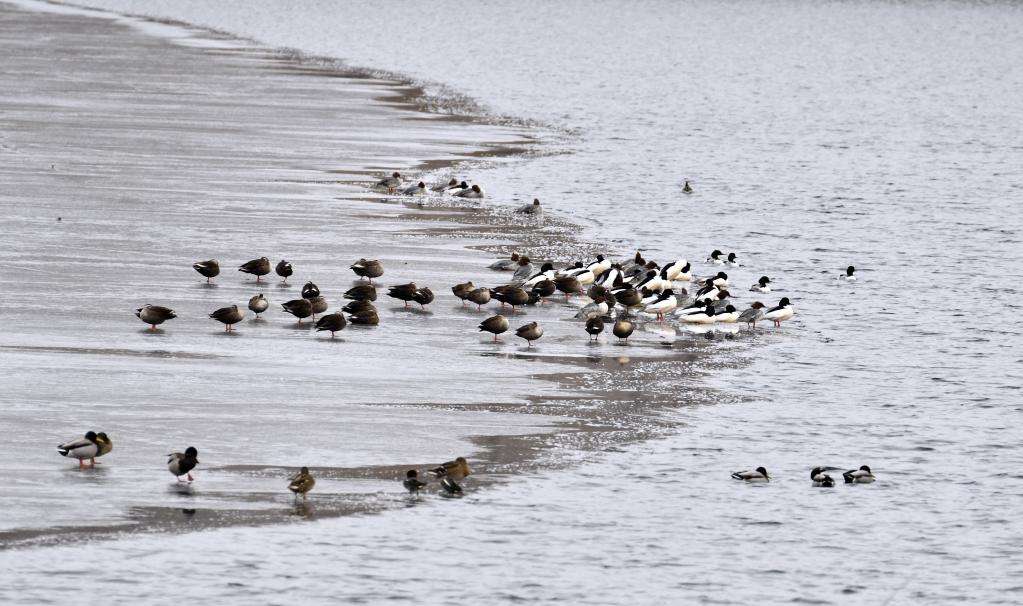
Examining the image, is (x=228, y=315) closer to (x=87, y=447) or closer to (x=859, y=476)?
(x=87, y=447)

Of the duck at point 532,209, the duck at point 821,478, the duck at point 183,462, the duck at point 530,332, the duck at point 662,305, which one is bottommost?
the duck at point 821,478

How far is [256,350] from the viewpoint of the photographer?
19656mm

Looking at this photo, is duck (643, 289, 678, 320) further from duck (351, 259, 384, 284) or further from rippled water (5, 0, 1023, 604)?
duck (351, 259, 384, 284)

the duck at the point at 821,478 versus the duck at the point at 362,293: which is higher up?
the duck at the point at 362,293

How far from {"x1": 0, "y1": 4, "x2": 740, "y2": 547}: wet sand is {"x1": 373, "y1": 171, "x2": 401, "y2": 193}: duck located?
0.62 metres

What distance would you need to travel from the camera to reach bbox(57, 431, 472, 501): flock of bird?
14.4 meters

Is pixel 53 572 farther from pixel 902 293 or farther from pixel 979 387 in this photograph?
pixel 902 293

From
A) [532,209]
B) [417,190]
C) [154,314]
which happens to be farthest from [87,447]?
[417,190]

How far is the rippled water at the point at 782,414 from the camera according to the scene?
1307 cm

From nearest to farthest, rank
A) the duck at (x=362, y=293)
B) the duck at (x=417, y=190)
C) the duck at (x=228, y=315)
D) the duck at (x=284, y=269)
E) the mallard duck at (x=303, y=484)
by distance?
the mallard duck at (x=303, y=484) → the duck at (x=228, y=315) → the duck at (x=362, y=293) → the duck at (x=284, y=269) → the duck at (x=417, y=190)

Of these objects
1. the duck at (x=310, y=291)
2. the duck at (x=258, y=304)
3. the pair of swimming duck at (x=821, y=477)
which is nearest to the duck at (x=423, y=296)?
the duck at (x=310, y=291)

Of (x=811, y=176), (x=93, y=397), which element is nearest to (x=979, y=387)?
(x=93, y=397)

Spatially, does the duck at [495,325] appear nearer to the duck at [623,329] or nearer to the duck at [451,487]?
the duck at [623,329]

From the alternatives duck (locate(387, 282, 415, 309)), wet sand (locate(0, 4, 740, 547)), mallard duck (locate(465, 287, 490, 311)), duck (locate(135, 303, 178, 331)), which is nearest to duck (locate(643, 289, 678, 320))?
wet sand (locate(0, 4, 740, 547))
